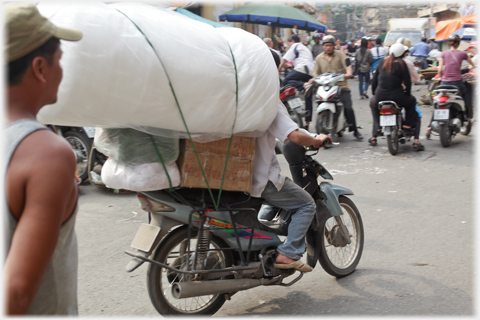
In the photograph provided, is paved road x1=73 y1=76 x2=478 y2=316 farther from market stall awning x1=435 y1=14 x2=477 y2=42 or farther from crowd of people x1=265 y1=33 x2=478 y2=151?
market stall awning x1=435 y1=14 x2=477 y2=42

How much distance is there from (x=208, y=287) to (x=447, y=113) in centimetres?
648

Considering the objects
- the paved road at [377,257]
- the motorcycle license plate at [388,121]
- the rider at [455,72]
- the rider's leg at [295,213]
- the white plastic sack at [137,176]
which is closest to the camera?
the white plastic sack at [137,176]

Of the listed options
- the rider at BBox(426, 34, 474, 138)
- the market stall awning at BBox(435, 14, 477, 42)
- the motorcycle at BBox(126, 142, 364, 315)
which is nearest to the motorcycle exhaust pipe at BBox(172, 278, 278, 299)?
the motorcycle at BBox(126, 142, 364, 315)

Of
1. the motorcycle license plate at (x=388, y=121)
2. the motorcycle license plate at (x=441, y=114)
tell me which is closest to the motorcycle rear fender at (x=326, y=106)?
the motorcycle license plate at (x=388, y=121)

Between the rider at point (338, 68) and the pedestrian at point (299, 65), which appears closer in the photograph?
the rider at point (338, 68)

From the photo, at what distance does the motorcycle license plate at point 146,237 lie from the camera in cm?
279

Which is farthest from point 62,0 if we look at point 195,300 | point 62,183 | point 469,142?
point 469,142

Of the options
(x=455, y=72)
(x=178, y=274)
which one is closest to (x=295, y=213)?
(x=178, y=274)

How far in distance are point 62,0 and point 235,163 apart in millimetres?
1282

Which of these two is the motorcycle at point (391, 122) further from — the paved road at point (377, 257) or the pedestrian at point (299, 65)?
the pedestrian at point (299, 65)

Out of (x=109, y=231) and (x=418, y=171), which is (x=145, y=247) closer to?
(x=109, y=231)

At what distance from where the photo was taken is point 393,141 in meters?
7.68

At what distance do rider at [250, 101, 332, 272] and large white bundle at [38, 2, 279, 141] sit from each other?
20 cm

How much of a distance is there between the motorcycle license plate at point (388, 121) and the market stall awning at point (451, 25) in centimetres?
2067
